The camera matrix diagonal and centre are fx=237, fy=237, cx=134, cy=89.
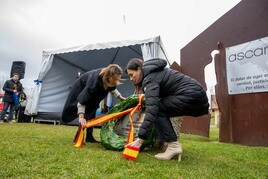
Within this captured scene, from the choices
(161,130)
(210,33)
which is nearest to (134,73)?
(161,130)

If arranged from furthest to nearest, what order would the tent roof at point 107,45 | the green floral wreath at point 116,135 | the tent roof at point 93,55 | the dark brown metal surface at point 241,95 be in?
the tent roof at point 93,55
the tent roof at point 107,45
the dark brown metal surface at point 241,95
the green floral wreath at point 116,135

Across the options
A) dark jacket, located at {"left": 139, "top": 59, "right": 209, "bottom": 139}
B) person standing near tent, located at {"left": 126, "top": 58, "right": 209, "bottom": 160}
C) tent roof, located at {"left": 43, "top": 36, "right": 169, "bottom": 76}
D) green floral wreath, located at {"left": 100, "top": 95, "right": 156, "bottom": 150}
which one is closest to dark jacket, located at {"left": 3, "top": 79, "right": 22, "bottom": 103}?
tent roof, located at {"left": 43, "top": 36, "right": 169, "bottom": 76}

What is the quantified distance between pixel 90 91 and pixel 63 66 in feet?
20.7

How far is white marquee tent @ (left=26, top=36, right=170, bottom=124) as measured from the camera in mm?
7291

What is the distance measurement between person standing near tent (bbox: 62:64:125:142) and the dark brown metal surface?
2105mm

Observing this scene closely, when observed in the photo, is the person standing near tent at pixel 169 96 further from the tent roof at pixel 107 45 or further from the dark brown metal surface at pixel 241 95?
the tent roof at pixel 107 45

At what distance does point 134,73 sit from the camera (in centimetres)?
236

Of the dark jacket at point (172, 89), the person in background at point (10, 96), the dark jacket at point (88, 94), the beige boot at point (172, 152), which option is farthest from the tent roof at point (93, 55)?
the beige boot at point (172, 152)

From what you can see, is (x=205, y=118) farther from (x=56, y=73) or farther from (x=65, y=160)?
(x=56, y=73)

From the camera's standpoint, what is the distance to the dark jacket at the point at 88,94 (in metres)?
2.86

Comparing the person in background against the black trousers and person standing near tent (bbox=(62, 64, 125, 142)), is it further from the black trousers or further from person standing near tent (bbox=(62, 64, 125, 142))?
the black trousers

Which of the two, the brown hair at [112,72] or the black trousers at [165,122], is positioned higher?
the brown hair at [112,72]

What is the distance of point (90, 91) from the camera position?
287cm

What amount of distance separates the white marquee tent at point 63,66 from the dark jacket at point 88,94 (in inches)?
133
